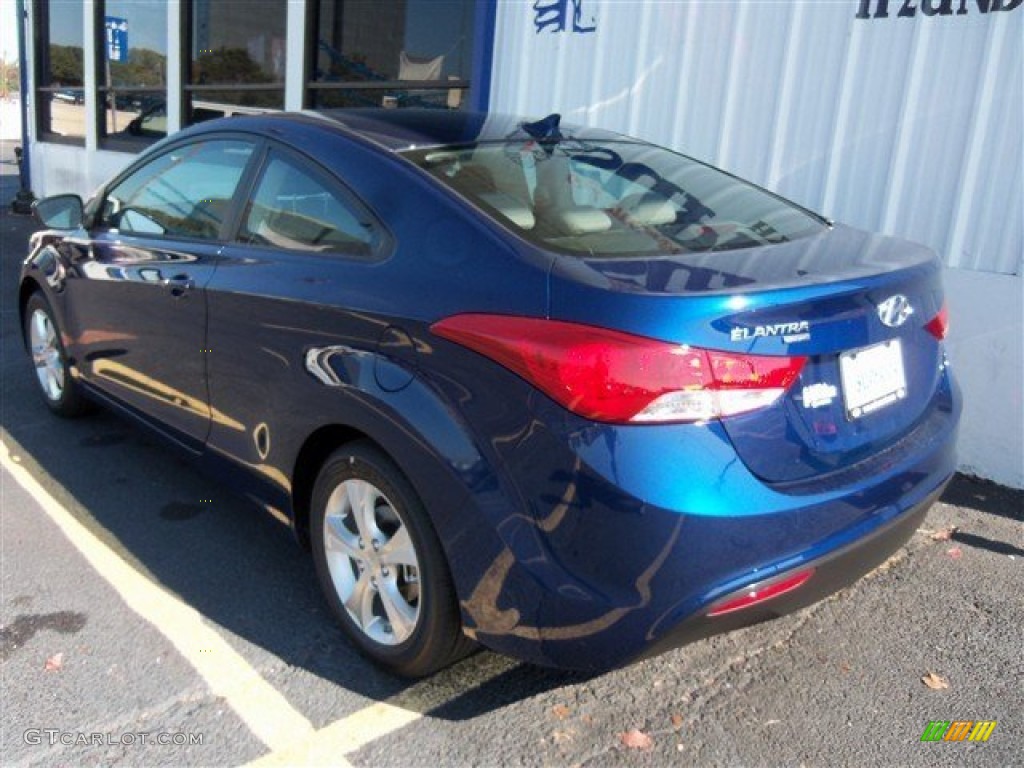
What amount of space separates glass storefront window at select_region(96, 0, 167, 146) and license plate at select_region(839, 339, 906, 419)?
36.0 feet

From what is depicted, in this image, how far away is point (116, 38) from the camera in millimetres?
12227

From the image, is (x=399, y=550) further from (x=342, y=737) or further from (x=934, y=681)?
(x=934, y=681)

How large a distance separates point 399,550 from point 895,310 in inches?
59.3

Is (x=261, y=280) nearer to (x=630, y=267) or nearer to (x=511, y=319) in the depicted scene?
(x=511, y=319)

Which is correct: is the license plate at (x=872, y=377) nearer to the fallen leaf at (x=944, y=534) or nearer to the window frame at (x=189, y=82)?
the fallen leaf at (x=944, y=534)

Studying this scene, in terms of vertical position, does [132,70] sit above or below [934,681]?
above

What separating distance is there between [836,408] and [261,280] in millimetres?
1813

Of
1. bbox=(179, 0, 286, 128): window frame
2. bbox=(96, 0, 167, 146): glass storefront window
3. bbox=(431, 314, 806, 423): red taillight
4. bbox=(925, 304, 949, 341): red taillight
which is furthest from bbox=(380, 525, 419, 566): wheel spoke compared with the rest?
bbox=(96, 0, 167, 146): glass storefront window

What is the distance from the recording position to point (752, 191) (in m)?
3.23

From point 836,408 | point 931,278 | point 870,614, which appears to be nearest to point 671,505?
point 836,408

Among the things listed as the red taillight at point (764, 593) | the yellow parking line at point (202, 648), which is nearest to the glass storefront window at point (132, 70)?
the yellow parking line at point (202, 648)

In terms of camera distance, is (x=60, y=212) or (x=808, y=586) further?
(x=60, y=212)

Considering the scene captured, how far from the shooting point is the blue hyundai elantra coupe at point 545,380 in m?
2.08

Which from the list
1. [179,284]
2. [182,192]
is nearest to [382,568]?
[179,284]
